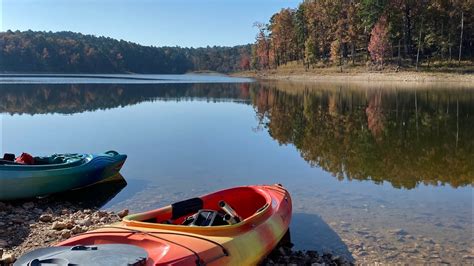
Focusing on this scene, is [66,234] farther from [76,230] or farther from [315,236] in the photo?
[315,236]

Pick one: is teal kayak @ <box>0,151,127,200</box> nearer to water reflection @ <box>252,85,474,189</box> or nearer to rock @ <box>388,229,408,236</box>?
water reflection @ <box>252,85,474,189</box>

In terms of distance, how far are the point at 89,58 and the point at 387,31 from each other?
110711 mm

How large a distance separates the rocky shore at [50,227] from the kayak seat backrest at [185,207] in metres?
1.48

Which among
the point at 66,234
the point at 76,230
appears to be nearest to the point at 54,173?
the point at 76,230

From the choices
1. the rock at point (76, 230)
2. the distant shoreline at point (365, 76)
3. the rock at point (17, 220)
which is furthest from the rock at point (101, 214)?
the distant shoreline at point (365, 76)

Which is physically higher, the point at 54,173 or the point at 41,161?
the point at 41,161

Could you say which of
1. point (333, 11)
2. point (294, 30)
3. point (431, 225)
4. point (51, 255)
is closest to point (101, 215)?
point (51, 255)

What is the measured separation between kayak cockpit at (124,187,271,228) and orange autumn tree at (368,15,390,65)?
222 ft

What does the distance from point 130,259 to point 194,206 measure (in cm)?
279

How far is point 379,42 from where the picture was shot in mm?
72125

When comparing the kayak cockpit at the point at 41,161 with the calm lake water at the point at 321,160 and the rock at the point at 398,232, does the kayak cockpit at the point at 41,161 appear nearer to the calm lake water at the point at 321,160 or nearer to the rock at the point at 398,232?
the calm lake water at the point at 321,160

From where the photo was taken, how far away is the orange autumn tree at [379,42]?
235 ft

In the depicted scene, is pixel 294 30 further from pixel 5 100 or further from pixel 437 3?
pixel 5 100

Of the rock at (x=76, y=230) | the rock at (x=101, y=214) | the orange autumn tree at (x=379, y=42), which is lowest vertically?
the rock at (x=101, y=214)
